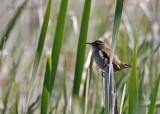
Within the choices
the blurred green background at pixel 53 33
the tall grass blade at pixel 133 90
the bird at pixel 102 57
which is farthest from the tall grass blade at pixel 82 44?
the blurred green background at pixel 53 33

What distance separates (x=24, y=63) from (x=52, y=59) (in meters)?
2.14

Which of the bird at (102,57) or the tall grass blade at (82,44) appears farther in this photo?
the bird at (102,57)

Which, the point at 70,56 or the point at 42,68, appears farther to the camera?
the point at 70,56

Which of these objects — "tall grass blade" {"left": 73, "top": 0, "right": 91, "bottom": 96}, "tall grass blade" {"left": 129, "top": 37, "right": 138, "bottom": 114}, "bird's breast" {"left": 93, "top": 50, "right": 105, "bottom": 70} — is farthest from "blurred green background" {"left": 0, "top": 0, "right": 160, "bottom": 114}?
"tall grass blade" {"left": 129, "top": 37, "right": 138, "bottom": 114}

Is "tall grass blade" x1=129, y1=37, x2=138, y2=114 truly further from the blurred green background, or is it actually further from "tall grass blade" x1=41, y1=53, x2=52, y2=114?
the blurred green background

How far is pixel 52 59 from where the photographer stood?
159 cm

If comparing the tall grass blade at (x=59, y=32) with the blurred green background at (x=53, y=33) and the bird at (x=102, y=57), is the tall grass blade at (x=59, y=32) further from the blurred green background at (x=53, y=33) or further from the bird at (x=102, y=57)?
the blurred green background at (x=53, y=33)

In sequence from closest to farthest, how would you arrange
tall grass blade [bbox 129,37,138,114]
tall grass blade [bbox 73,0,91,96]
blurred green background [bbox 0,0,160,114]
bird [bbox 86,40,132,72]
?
tall grass blade [bbox 129,37,138,114] < tall grass blade [bbox 73,0,91,96] < bird [bbox 86,40,132,72] < blurred green background [bbox 0,0,160,114]

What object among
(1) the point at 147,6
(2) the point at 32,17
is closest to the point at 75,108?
(1) the point at 147,6

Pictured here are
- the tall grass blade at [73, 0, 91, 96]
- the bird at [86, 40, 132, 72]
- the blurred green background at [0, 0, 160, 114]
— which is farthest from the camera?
the blurred green background at [0, 0, 160, 114]

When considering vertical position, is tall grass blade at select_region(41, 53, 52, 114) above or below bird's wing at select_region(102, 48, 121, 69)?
below

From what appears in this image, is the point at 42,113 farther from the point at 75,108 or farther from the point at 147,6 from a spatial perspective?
the point at 147,6

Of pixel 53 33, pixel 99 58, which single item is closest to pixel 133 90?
pixel 99 58

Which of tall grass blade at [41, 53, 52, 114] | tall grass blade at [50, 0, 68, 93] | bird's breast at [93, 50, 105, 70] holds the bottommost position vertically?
tall grass blade at [41, 53, 52, 114]
